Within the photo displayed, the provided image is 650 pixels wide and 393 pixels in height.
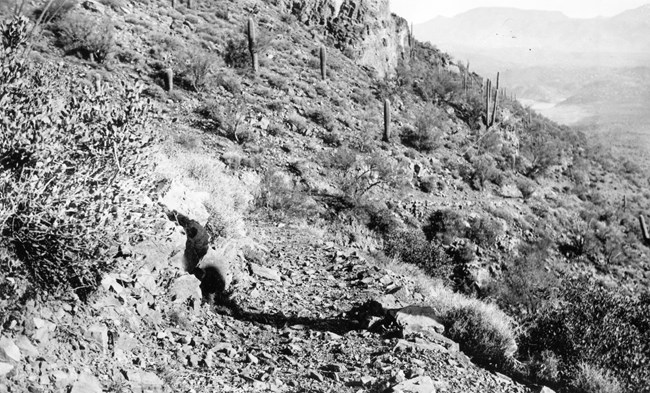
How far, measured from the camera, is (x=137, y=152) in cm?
455

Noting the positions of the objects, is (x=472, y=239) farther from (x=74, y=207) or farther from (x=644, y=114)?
(x=644, y=114)

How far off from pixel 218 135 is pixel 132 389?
13977 mm

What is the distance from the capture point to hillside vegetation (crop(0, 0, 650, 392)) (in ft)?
12.5

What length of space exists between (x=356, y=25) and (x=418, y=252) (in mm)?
25282

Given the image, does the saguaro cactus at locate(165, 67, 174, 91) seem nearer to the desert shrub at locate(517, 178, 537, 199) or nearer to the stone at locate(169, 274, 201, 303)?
the stone at locate(169, 274, 201, 303)

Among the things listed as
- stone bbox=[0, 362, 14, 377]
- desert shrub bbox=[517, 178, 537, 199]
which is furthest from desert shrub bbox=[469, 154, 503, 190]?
stone bbox=[0, 362, 14, 377]

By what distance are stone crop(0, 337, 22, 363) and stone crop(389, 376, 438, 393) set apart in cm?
310

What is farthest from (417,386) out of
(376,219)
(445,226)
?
(445,226)

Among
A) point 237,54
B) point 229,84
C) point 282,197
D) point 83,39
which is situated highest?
point 83,39

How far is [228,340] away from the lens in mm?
5059

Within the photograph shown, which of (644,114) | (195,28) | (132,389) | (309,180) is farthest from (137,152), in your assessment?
(644,114)

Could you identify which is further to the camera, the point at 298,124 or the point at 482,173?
the point at 482,173

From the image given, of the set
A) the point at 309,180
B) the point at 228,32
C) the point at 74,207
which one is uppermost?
the point at 228,32

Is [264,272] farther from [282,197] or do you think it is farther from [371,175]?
[371,175]
